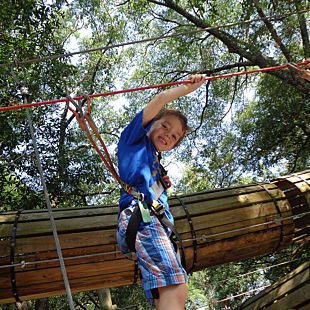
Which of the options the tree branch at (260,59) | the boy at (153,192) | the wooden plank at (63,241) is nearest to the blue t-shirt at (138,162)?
the boy at (153,192)

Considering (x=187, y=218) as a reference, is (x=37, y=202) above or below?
above

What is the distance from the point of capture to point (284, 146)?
724cm

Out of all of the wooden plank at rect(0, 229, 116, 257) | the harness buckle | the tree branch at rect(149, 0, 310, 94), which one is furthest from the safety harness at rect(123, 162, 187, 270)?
the tree branch at rect(149, 0, 310, 94)

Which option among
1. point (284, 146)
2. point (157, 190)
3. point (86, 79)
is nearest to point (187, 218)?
point (157, 190)

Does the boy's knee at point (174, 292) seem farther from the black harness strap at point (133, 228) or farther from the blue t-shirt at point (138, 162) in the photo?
the blue t-shirt at point (138, 162)

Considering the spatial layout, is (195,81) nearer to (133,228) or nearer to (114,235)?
(133,228)

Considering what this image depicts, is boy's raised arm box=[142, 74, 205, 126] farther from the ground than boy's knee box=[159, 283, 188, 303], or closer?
farther from the ground

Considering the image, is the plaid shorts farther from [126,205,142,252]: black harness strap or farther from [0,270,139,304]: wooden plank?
[0,270,139,304]: wooden plank

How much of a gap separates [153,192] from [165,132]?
40cm

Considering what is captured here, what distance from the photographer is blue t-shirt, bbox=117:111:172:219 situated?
1.70m

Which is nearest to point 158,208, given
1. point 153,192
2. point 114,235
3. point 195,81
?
point 153,192

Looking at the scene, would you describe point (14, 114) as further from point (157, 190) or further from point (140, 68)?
point (140, 68)

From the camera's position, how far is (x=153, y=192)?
1.72 meters

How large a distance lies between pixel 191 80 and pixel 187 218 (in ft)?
4.62
